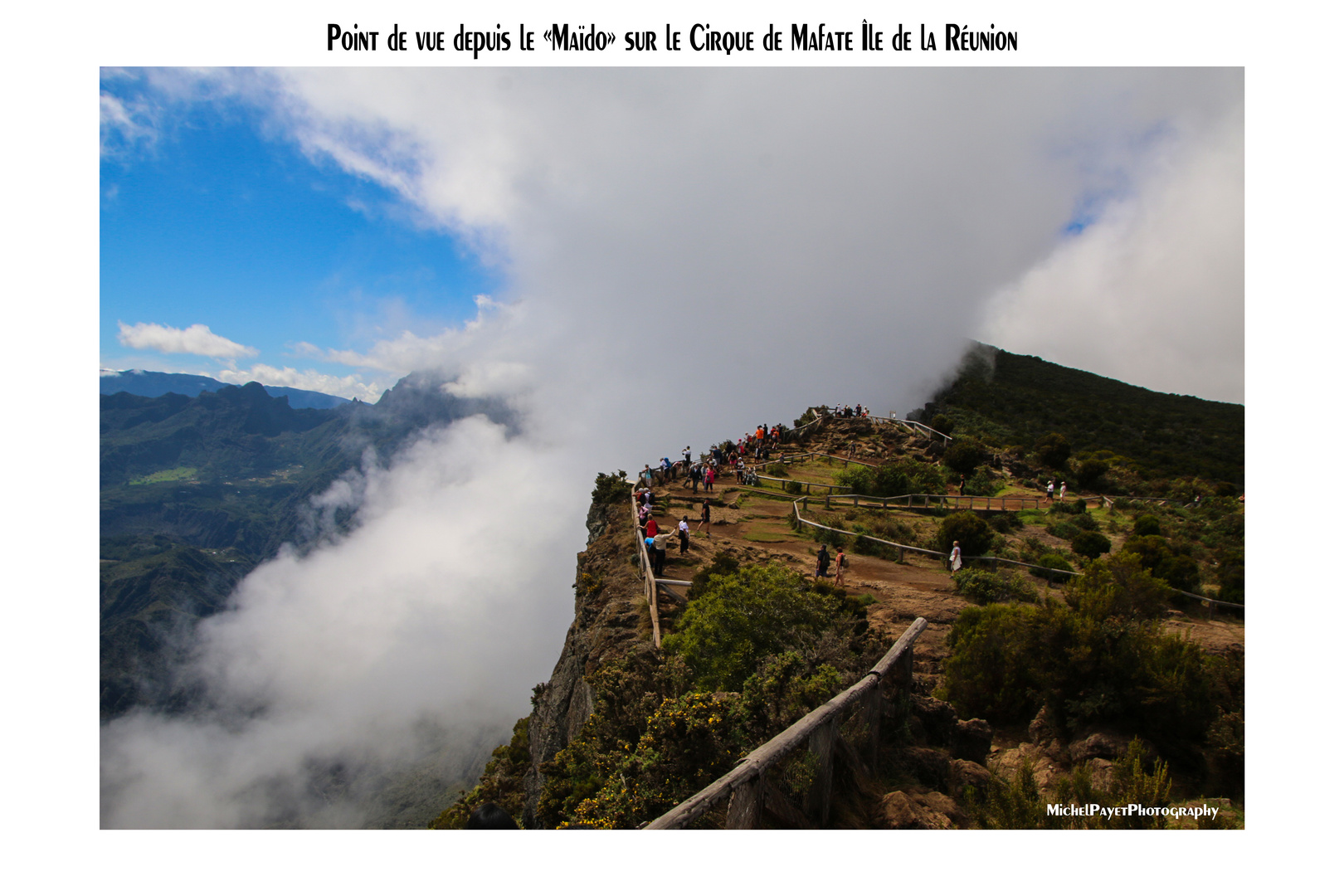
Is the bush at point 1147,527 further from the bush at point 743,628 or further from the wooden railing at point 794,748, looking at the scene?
the wooden railing at point 794,748

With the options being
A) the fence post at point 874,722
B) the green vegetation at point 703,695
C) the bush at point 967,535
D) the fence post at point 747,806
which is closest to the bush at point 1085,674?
the green vegetation at point 703,695

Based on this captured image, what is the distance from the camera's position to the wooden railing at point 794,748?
3.24 m

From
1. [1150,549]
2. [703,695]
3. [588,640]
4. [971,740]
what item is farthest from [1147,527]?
[703,695]

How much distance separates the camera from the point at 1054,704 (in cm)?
692

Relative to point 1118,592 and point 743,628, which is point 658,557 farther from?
point 1118,592

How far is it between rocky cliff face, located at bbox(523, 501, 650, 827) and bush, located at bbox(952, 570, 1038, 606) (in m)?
7.65

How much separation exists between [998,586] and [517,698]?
580 ft

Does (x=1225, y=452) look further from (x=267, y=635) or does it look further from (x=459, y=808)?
(x=267, y=635)

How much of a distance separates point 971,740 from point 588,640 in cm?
836

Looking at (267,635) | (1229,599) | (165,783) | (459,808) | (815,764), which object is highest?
(815,764)

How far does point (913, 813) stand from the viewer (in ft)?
15.4

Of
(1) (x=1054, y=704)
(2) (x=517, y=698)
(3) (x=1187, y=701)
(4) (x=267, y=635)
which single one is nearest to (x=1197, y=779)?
(3) (x=1187, y=701)

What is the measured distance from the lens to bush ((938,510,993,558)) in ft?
57.2

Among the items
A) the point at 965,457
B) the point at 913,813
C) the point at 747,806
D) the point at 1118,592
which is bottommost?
the point at 913,813
